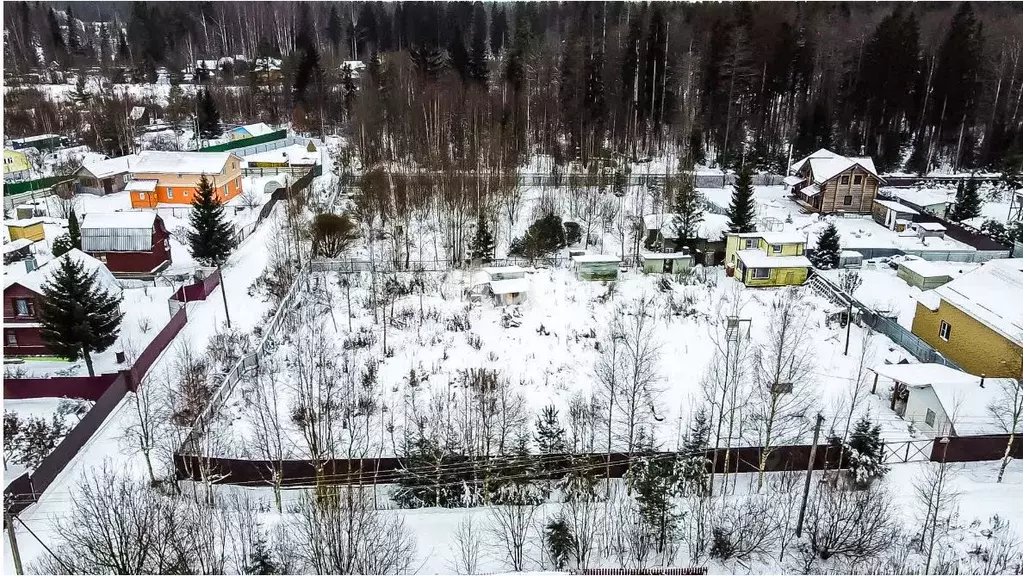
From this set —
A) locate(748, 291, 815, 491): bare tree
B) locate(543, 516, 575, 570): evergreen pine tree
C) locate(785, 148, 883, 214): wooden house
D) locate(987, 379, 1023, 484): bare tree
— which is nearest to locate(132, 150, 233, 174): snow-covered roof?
locate(748, 291, 815, 491): bare tree

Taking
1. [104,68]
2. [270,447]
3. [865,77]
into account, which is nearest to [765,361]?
[270,447]

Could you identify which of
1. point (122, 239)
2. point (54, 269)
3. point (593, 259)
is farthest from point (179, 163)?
point (593, 259)

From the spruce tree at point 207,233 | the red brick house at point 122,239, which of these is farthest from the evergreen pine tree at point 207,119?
the spruce tree at point 207,233

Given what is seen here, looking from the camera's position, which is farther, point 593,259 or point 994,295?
point 593,259

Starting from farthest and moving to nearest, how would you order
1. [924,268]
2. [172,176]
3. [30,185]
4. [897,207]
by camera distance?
[30,185], [172,176], [897,207], [924,268]

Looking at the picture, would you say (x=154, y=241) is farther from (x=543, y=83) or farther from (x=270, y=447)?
(x=543, y=83)

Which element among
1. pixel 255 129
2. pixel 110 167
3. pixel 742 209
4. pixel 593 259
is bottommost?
pixel 593 259

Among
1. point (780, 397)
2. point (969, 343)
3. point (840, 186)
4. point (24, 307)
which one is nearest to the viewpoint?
point (780, 397)

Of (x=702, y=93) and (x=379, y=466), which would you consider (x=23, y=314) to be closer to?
(x=379, y=466)
